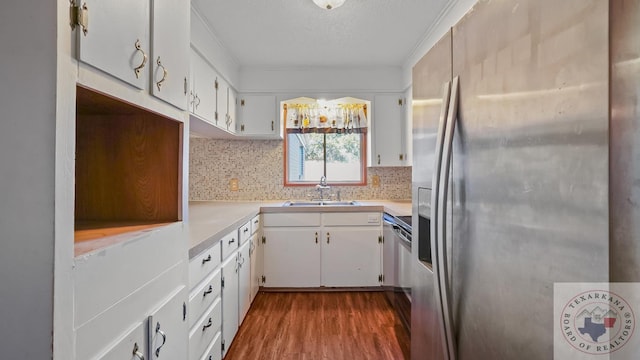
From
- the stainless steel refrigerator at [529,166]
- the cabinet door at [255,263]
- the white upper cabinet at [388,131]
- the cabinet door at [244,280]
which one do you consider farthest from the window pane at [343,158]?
the stainless steel refrigerator at [529,166]

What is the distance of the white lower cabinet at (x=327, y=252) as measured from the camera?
118 inches

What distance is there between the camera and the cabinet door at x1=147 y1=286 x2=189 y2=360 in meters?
0.93

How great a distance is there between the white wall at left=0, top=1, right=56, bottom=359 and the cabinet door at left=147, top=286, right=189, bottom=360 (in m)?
0.37

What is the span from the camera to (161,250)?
978mm

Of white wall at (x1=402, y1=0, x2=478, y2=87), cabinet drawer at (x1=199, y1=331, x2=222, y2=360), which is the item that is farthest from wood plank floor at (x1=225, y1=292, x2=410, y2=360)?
white wall at (x1=402, y1=0, x2=478, y2=87)

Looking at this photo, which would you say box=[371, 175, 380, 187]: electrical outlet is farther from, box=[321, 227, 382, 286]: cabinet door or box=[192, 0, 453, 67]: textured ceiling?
box=[192, 0, 453, 67]: textured ceiling

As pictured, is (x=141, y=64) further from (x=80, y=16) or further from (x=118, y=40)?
(x=80, y=16)

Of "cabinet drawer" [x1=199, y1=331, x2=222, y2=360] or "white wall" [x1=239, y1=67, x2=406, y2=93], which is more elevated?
"white wall" [x1=239, y1=67, x2=406, y2=93]

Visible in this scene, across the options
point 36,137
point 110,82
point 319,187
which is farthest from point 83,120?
point 319,187

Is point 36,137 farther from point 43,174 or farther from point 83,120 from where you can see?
point 83,120

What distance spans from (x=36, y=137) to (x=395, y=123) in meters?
3.10

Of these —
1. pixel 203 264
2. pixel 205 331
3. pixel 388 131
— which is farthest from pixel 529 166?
pixel 388 131

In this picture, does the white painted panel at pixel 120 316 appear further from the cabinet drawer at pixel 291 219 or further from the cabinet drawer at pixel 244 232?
the cabinet drawer at pixel 291 219

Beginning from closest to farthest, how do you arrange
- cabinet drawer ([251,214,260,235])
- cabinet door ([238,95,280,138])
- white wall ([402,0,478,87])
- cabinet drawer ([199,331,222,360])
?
cabinet drawer ([199,331,222,360]), white wall ([402,0,478,87]), cabinet drawer ([251,214,260,235]), cabinet door ([238,95,280,138])
